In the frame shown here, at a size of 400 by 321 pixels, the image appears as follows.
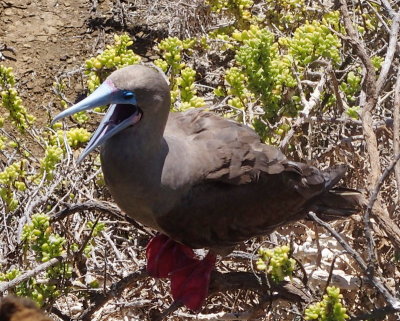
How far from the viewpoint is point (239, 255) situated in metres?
4.41

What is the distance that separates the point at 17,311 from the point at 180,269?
1.88m

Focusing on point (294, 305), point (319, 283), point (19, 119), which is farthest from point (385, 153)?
point (19, 119)

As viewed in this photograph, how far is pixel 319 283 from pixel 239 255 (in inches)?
20.4

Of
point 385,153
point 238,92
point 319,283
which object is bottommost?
point 319,283

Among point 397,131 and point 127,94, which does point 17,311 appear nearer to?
point 127,94

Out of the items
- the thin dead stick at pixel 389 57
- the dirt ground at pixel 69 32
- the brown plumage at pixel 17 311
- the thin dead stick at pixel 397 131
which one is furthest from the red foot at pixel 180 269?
the dirt ground at pixel 69 32

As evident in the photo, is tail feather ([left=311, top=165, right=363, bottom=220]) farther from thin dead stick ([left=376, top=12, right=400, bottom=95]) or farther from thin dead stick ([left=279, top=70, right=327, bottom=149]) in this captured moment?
thin dead stick ([left=376, top=12, right=400, bottom=95])

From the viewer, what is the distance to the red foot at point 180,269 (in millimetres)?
4254

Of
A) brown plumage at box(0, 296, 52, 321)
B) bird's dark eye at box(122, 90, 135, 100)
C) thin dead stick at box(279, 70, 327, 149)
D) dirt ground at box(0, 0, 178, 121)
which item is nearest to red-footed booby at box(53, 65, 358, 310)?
bird's dark eye at box(122, 90, 135, 100)

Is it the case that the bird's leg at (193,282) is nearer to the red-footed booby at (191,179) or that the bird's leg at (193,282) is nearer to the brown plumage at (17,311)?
the red-footed booby at (191,179)

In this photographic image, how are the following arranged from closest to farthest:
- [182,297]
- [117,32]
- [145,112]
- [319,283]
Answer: [145,112] → [182,297] → [319,283] → [117,32]

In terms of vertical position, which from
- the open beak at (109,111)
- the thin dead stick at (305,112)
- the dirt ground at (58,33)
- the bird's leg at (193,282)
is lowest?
the dirt ground at (58,33)

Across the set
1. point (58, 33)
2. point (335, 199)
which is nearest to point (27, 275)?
point (335, 199)

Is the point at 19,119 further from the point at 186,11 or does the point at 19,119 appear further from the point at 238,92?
the point at 186,11
